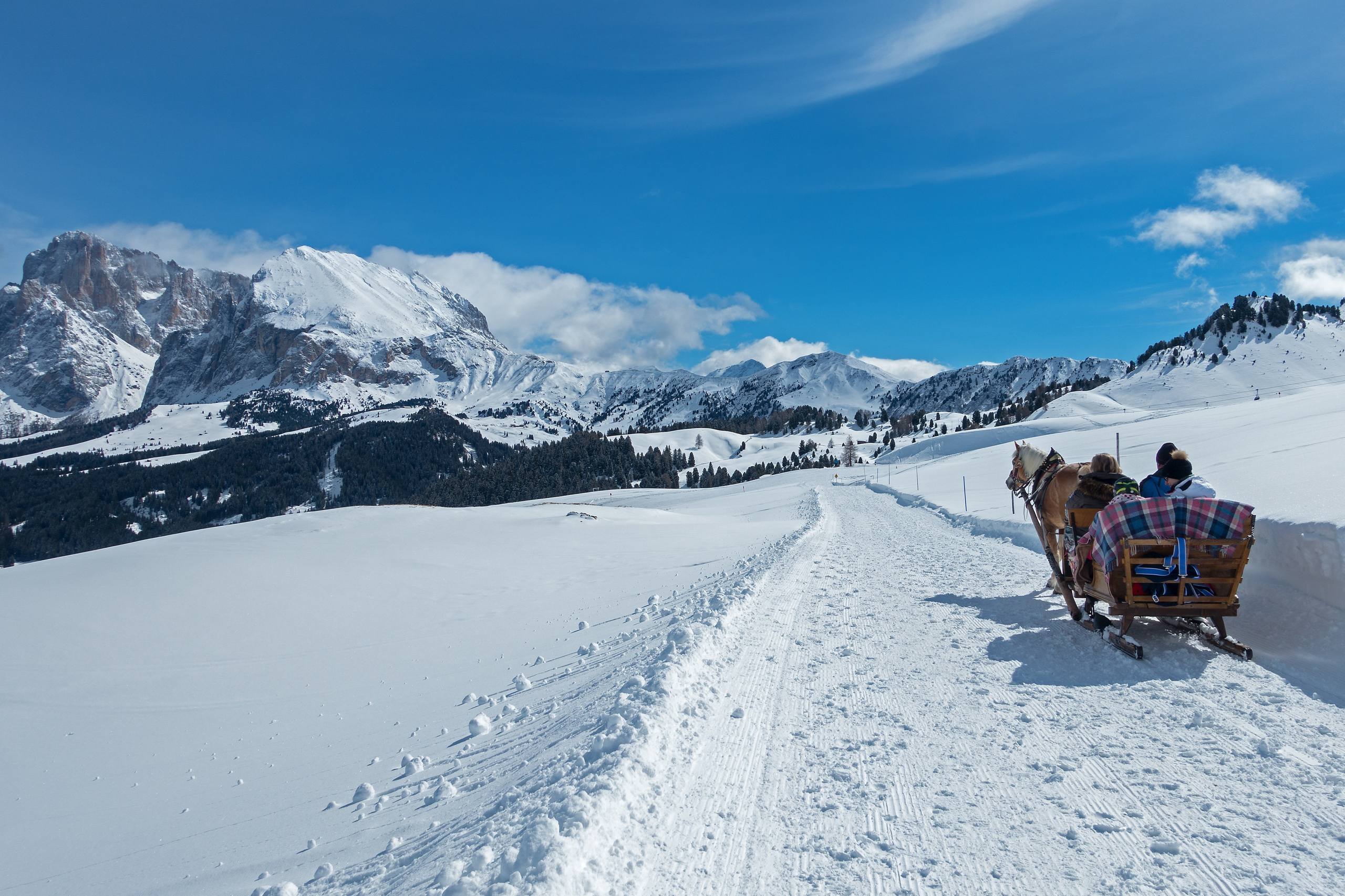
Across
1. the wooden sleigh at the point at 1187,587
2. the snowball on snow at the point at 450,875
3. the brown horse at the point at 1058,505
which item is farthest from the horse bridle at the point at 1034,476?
the snowball on snow at the point at 450,875

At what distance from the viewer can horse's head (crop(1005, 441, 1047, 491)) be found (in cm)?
1027

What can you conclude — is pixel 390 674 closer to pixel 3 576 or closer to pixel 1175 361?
pixel 3 576

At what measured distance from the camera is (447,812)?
15.8 feet

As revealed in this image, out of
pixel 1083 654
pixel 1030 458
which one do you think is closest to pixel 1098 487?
pixel 1030 458

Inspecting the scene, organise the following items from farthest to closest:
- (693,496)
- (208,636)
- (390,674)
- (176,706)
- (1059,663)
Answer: (693,496), (208,636), (390,674), (176,706), (1059,663)

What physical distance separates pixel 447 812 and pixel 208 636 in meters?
8.45

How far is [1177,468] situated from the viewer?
7.22 m

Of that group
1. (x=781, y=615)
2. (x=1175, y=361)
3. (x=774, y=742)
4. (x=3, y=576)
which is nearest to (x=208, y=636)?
(x=3, y=576)

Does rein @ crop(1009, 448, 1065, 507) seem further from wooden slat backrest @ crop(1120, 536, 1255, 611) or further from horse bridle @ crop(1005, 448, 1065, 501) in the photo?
wooden slat backrest @ crop(1120, 536, 1255, 611)

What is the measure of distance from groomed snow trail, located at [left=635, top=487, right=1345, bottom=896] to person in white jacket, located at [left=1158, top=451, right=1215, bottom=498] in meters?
1.51

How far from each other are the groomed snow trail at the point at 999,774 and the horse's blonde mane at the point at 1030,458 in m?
3.25

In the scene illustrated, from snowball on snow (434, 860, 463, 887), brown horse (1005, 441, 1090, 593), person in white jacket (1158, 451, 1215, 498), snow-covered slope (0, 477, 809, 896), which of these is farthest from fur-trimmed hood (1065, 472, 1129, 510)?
snowball on snow (434, 860, 463, 887)

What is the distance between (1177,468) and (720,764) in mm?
5970

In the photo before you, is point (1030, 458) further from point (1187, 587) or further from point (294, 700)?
point (294, 700)
